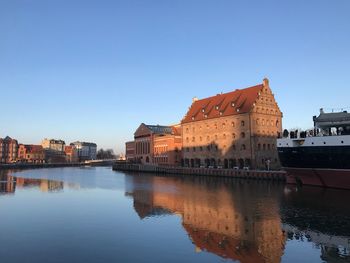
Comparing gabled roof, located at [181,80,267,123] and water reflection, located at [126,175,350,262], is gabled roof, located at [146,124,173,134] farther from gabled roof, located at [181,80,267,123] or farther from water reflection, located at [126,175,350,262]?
water reflection, located at [126,175,350,262]

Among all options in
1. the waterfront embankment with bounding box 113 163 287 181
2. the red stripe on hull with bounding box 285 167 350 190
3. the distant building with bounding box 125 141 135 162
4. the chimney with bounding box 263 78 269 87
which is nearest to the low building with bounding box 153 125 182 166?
the waterfront embankment with bounding box 113 163 287 181

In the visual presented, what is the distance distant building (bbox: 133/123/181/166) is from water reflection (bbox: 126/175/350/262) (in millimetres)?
70303

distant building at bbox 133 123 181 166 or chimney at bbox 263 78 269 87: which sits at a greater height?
chimney at bbox 263 78 269 87

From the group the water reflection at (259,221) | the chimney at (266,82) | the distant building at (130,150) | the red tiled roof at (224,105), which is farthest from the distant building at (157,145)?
the water reflection at (259,221)

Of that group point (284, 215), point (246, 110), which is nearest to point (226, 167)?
point (246, 110)

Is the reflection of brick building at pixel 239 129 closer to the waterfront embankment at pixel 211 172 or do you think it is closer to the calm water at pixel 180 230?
the waterfront embankment at pixel 211 172

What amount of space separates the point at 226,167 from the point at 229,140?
7069mm

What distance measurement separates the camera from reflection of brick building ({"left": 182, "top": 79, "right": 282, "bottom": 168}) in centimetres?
8181

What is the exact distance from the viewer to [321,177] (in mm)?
48219

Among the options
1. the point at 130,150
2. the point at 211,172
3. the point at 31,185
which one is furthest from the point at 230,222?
the point at 130,150

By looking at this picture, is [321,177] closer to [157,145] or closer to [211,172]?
[211,172]

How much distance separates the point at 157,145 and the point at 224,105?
36.6 metres

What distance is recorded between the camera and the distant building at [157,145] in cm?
11288

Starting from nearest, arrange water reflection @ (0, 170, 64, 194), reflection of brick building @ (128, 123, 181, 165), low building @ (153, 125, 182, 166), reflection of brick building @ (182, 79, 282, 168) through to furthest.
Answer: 1. water reflection @ (0, 170, 64, 194)
2. reflection of brick building @ (182, 79, 282, 168)
3. low building @ (153, 125, 182, 166)
4. reflection of brick building @ (128, 123, 181, 165)
